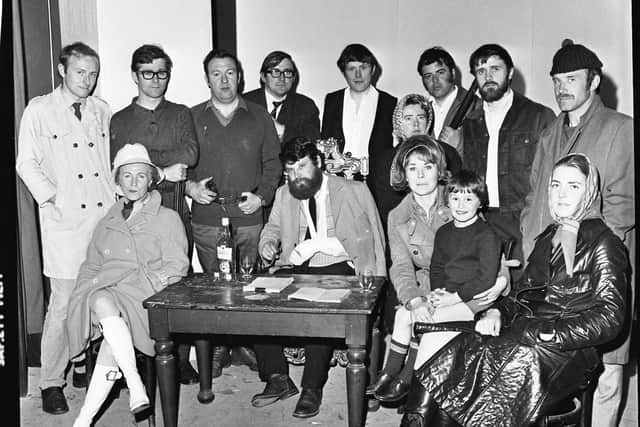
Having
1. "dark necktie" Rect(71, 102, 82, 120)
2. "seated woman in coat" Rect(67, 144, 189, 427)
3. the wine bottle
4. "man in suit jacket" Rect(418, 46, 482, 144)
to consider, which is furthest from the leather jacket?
"dark necktie" Rect(71, 102, 82, 120)

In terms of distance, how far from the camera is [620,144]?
379 cm

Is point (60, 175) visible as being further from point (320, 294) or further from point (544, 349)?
point (544, 349)

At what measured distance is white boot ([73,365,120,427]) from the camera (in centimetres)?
379

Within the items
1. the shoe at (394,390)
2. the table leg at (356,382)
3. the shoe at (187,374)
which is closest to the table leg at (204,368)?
the shoe at (187,374)

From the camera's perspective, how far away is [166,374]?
3727 millimetres

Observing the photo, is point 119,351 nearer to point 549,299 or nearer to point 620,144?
point 549,299

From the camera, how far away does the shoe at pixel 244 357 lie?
5023 millimetres

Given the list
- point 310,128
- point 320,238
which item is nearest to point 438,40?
point 310,128

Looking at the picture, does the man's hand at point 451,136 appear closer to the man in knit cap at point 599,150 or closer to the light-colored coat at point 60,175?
the man in knit cap at point 599,150

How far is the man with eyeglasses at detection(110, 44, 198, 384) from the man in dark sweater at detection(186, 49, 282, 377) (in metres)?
0.10

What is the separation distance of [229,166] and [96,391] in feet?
5.50

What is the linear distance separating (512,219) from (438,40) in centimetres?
266

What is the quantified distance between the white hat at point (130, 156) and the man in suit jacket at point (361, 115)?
1478 mm

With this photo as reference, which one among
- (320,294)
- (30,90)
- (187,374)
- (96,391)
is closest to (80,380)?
(187,374)
